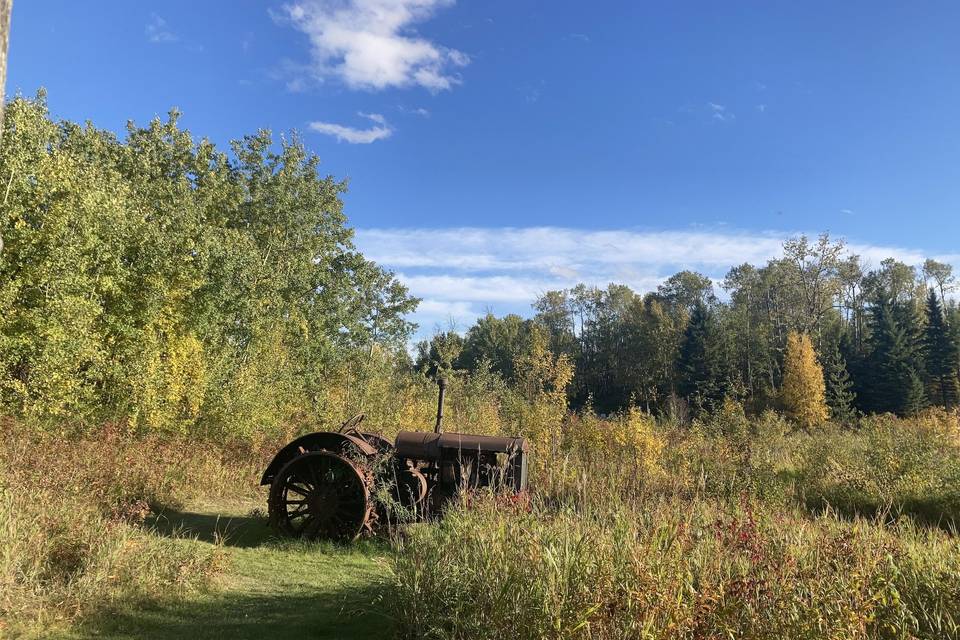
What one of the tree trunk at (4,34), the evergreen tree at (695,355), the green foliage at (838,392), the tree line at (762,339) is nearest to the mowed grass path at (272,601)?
the tree trunk at (4,34)

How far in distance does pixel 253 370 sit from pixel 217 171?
1007cm

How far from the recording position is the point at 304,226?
67.5 feet

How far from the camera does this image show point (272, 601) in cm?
494

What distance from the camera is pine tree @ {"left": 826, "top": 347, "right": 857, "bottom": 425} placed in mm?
28031

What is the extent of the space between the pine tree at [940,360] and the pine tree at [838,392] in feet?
20.9

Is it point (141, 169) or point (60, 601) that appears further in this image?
point (141, 169)

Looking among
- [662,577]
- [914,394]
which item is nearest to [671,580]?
[662,577]

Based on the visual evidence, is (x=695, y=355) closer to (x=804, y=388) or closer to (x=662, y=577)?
(x=804, y=388)

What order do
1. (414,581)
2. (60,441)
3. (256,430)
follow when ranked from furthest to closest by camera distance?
1. (256,430)
2. (60,441)
3. (414,581)

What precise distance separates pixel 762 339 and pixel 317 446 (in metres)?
43.4

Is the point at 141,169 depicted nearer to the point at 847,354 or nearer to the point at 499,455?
the point at 499,455

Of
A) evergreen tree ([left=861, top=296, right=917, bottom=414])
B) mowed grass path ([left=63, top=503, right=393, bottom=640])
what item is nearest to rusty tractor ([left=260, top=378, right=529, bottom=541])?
mowed grass path ([left=63, top=503, right=393, bottom=640])

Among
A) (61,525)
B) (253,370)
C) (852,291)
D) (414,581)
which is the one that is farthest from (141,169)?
(852,291)

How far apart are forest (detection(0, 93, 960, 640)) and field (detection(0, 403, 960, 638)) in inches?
0.9
